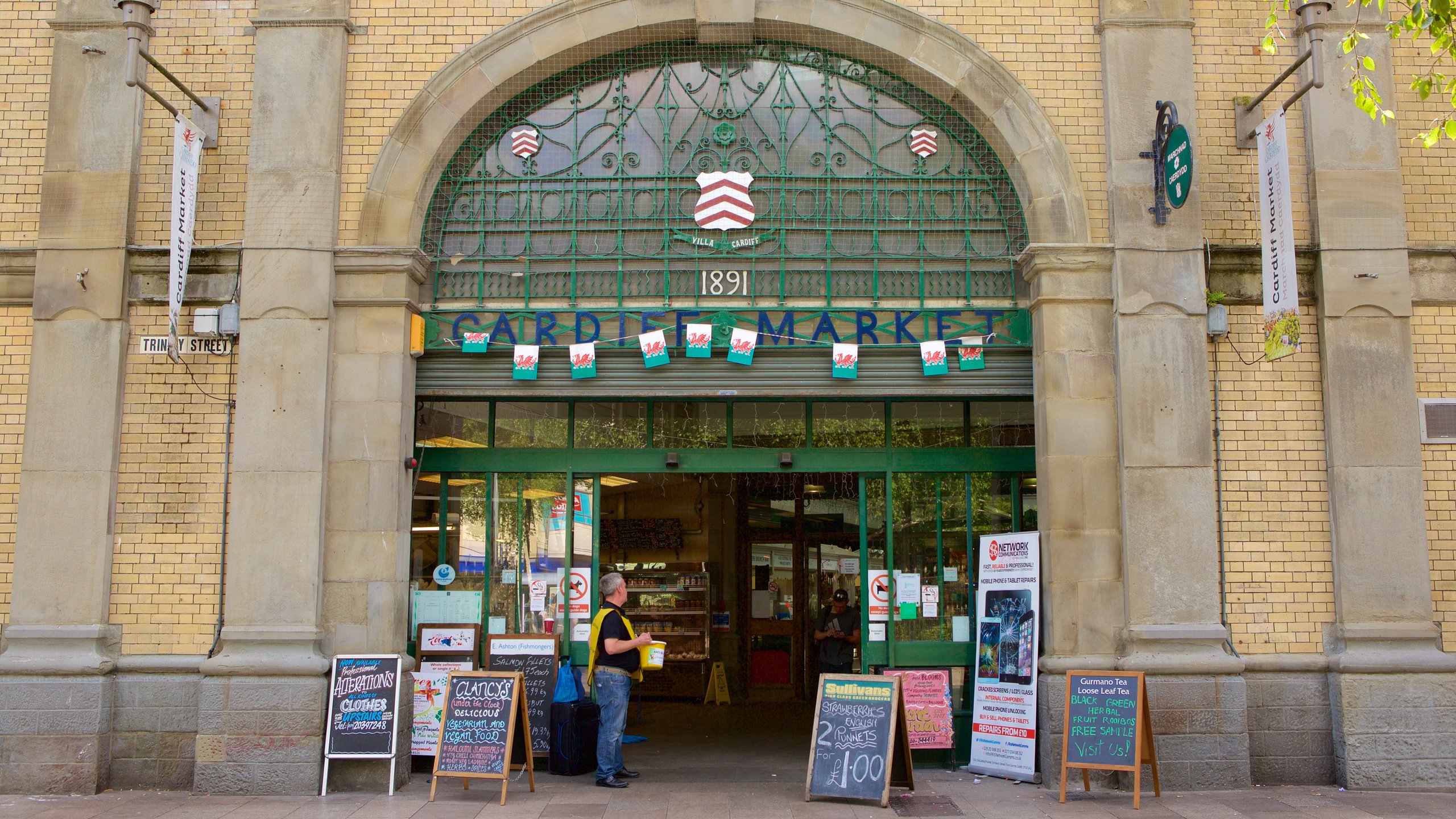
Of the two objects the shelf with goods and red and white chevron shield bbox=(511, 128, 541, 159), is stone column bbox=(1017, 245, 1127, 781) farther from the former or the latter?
the shelf with goods

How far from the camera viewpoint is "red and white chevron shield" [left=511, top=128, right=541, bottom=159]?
30.7ft

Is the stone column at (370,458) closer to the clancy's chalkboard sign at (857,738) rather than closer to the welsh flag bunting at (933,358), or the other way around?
the clancy's chalkboard sign at (857,738)

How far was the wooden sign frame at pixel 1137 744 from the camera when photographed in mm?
7445

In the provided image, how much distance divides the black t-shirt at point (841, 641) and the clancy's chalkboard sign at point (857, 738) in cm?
239

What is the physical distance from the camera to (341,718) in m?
8.03

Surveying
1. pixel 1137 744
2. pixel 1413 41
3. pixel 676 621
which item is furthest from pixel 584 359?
pixel 1413 41

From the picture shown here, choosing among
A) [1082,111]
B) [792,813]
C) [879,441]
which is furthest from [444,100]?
[792,813]

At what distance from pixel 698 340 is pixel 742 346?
372mm

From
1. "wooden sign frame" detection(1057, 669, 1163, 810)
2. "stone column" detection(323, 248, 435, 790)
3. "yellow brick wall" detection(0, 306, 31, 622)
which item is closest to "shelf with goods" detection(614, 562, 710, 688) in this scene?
"stone column" detection(323, 248, 435, 790)

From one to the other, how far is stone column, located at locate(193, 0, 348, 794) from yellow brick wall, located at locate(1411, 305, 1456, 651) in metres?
8.78

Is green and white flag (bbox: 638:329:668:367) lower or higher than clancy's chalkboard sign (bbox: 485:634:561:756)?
higher

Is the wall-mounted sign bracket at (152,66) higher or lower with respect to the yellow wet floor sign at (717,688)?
higher

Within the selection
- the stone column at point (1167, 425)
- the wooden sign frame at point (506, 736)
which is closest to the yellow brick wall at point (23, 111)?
the wooden sign frame at point (506, 736)

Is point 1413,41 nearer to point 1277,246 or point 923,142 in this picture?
point 1277,246
